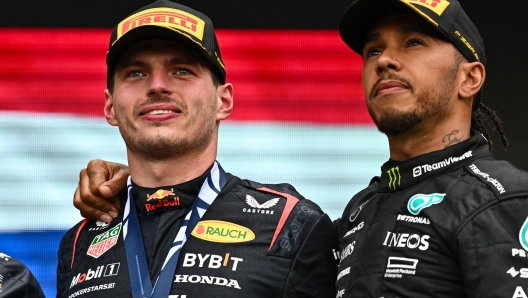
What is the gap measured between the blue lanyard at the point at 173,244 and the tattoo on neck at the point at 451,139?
0.69 m

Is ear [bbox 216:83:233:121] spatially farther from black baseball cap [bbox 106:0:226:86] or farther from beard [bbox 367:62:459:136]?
beard [bbox 367:62:459:136]

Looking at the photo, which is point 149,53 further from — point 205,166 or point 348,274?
point 348,274

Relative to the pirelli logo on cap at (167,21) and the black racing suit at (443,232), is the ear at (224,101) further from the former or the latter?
the black racing suit at (443,232)

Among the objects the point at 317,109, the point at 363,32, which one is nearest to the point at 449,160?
the point at 363,32

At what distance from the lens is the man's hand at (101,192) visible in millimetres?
2555

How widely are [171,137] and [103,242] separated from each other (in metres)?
0.37

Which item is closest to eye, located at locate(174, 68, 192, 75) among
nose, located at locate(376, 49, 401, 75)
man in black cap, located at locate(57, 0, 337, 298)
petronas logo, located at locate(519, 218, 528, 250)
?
man in black cap, located at locate(57, 0, 337, 298)

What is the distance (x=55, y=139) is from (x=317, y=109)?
41.8 inches

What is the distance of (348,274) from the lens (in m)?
2.07

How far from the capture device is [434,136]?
212 cm

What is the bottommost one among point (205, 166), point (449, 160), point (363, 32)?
point (449, 160)

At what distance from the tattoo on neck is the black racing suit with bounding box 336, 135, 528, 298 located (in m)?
0.05

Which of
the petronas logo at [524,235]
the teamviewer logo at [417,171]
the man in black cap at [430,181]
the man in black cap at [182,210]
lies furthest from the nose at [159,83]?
the petronas logo at [524,235]

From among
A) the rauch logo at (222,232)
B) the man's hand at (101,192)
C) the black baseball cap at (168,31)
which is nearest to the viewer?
the rauch logo at (222,232)
